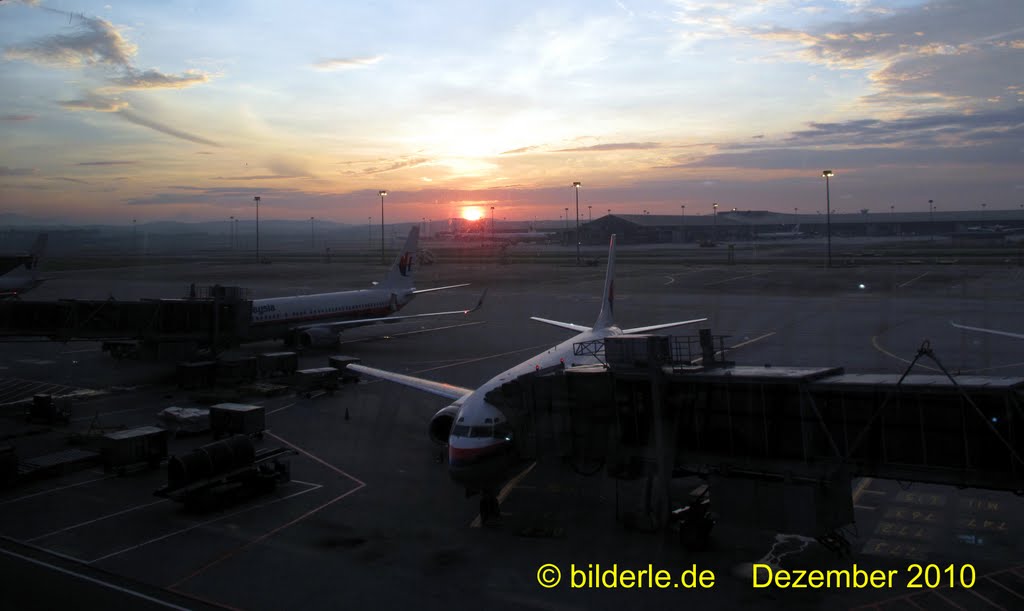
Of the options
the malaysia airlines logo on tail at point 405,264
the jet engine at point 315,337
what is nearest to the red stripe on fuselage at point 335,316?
the jet engine at point 315,337

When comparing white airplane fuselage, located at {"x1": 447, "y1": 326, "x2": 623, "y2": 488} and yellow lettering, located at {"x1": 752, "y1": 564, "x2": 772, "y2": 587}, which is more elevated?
white airplane fuselage, located at {"x1": 447, "y1": 326, "x2": 623, "y2": 488}

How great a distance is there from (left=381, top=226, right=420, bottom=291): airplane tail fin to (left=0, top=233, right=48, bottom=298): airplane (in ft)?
126

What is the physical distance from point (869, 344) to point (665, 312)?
20966mm

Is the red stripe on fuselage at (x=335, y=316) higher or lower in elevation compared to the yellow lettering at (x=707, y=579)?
higher

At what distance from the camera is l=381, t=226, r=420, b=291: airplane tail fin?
6059cm

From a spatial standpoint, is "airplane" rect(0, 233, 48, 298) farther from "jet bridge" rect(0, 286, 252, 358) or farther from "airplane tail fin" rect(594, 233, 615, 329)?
"airplane tail fin" rect(594, 233, 615, 329)

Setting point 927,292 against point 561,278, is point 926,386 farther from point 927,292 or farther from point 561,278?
point 561,278

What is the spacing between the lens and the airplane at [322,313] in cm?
5034

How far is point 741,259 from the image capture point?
479ft

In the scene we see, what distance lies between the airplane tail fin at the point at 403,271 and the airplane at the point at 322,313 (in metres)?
0.09

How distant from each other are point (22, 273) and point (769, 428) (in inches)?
3147

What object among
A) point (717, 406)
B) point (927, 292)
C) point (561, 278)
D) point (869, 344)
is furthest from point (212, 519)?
point (561, 278)

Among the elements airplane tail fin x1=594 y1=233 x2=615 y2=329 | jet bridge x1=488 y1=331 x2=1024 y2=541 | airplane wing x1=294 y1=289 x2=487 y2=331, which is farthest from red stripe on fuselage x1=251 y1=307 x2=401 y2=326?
jet bridge x1=488 y1=331 x2=1024 y2=541

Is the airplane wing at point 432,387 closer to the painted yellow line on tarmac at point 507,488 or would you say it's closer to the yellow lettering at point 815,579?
the painted yellow line on tarmac at point 507,488
